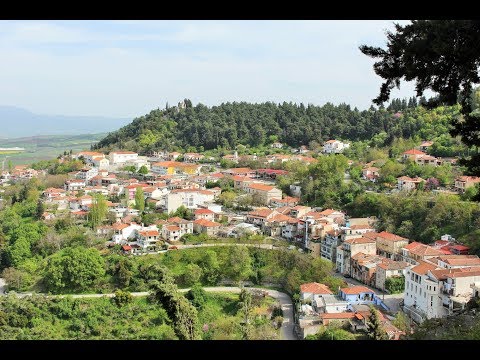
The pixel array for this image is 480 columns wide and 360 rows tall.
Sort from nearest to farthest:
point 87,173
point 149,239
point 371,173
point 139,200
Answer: point 149,239, point 139,200, point 371,173, point 87,173

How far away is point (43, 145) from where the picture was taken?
32.9m

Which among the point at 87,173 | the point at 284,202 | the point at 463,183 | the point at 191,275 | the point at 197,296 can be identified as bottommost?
the point at 197,296

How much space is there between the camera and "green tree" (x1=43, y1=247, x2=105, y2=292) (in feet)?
36.1

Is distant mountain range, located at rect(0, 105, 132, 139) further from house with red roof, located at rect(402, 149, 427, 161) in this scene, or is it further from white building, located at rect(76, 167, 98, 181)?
house with red roof, located at rect(402, 149, 427, 161)

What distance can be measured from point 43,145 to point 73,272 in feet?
78.4

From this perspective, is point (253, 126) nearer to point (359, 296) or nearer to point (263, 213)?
point (263, 213)

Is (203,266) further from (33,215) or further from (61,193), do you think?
(61,193)

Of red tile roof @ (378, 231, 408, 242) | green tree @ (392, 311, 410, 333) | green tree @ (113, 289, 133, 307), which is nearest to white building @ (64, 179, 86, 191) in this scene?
green tree @ (113, 289, 133, 307)

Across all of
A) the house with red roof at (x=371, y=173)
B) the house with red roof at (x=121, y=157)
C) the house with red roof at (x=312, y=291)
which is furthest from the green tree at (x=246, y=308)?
the house with red roof at (x=121, y=157)

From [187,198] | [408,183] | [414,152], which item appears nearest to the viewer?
[408,183]

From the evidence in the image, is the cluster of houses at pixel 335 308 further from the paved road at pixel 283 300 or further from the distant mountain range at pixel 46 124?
the distant mountain range at pixel 46 124

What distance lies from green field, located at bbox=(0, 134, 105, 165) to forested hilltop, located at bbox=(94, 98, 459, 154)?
3.06 m

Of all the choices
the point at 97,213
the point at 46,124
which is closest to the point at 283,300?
the point at 97,213

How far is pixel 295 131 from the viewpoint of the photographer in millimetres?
25547
